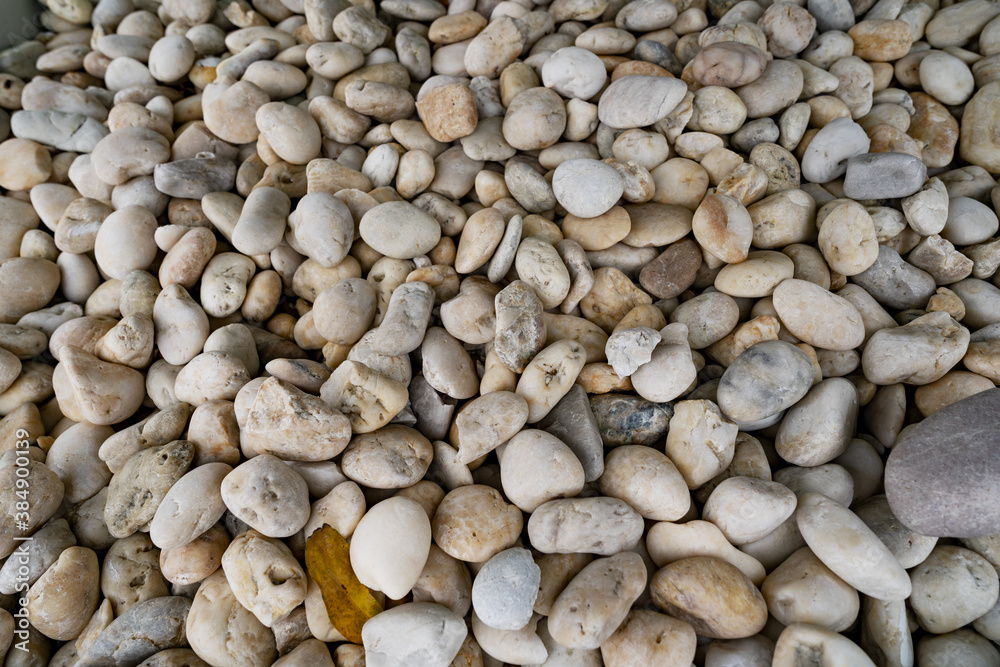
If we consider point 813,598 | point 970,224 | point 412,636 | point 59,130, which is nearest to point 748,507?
point 813,598

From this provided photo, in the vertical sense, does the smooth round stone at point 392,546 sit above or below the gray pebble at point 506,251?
below

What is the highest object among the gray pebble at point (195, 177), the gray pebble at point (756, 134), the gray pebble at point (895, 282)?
the gray pebble at point (756, 134)

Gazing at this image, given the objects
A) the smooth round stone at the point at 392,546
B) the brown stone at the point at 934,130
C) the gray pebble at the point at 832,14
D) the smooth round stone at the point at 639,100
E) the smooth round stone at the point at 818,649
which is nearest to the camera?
the smooth round stone at the point at 818,649

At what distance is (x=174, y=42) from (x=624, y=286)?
5.57ft

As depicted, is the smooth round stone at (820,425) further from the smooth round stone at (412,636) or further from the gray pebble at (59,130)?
the gray pebble at (59,130)

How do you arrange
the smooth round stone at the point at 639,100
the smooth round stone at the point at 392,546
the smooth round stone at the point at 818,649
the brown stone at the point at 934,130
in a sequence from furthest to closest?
the brown stone at the point at 934,130 → the smooth round stone at the point at 639,100 → the smooth round stone at the point at 392,546 → the smooth round stone at the point at 818,649

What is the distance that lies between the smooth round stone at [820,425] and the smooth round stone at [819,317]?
0.10 metres

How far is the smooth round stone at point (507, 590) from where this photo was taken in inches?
39.8

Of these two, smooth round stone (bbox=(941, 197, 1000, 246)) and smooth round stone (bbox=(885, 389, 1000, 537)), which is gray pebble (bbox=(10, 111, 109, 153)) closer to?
smooth round stone (bbox=(885, 389, 1000, 537))

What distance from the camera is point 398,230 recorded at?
1455 millimetres

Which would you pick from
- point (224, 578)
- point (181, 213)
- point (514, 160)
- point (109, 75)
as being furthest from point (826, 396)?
point (109, 75)

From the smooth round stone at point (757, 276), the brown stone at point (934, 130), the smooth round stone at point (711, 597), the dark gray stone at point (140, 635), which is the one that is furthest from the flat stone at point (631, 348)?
the brown stone at point (934, 130)

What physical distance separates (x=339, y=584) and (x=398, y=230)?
0.82 metres

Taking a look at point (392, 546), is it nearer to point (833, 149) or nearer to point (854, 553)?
point (854, 553)
